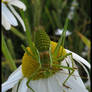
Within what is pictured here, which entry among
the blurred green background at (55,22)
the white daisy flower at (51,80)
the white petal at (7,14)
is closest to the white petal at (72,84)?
the white daisy flower at (51,80)

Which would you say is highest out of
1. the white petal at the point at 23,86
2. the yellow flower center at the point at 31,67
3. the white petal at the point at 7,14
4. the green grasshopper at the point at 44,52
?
the white petal at the point at 7,14

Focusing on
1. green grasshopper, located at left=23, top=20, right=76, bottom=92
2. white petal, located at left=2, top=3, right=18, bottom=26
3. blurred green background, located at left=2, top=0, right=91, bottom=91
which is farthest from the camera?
blurred green background, located at left=2, top=0, right=91, bottom=91

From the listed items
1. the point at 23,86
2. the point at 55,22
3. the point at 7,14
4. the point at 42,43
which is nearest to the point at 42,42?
the point at 42,43

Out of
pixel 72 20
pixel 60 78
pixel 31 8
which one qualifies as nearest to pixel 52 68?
pixel 60 78

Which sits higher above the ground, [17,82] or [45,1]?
[45,1]

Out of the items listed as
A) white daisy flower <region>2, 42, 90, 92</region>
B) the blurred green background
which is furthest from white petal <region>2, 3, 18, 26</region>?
the blurred green background

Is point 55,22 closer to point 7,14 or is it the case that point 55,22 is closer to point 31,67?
point 7,14

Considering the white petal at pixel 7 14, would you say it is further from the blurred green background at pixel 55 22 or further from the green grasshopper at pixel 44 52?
the blurred green background at pixel 55 22

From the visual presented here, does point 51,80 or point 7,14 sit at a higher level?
point 7,14

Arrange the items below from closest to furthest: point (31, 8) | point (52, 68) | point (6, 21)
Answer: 1. point (52, 68)
2. point (6, 21)
3. point (31, 8)

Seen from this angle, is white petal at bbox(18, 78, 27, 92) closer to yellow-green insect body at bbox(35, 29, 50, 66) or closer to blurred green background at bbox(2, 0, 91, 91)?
yellow-green insect body at bbox(35, 29, 50, 66)

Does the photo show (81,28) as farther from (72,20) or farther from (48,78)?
(48,78)
